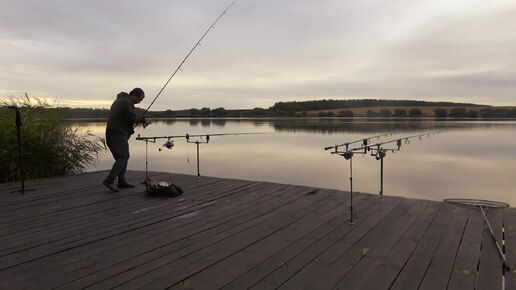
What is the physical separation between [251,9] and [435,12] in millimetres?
7522

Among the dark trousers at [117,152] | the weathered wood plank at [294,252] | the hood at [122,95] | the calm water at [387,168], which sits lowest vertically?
the calm water at [387,168]

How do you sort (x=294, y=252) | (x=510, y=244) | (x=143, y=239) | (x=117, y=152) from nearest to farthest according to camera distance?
(x=294, y=252) < (x=510, y=244) < (x=143, y=239) < (x=117, y=152)

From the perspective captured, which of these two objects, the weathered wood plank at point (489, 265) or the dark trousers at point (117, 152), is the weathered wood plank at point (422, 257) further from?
the dark trousers at point (117, 152)

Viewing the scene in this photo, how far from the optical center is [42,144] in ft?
21.5

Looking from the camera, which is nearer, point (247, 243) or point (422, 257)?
point (422, 257)

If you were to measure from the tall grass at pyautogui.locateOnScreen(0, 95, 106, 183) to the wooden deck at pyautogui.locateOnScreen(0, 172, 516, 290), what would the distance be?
173 centimetres

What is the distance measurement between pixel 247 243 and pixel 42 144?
205 inches

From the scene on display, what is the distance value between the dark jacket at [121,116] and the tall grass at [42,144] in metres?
2.36

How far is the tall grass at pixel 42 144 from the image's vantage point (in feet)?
20.7

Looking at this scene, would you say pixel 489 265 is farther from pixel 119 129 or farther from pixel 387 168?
pixel 387 168

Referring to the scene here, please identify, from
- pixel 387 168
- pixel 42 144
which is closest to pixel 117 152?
pixel 42 144

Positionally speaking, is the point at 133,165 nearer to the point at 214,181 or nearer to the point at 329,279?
the point at 214,181

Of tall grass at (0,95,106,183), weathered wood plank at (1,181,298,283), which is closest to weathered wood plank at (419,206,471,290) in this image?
weathered wood plank at (1,181,298,283)

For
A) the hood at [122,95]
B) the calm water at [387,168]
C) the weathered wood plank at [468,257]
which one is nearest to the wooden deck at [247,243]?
the weathered wood plank at [468,257]
